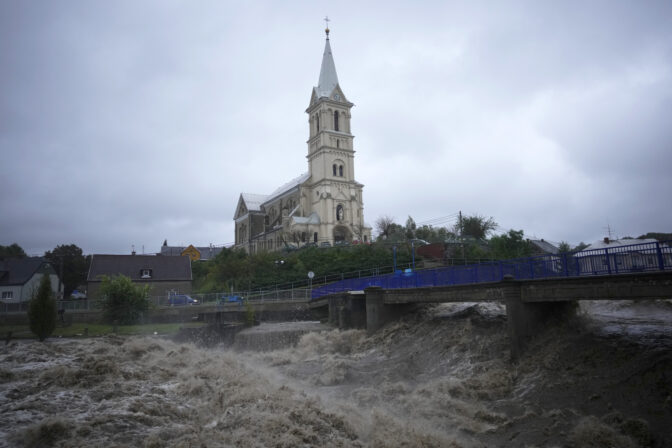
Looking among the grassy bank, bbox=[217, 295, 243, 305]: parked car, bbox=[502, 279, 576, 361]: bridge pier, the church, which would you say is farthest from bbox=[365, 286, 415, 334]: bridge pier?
the church

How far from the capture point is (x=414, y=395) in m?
15.1

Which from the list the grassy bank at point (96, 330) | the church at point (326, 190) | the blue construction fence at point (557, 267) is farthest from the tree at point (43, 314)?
the church at point (326, 190)

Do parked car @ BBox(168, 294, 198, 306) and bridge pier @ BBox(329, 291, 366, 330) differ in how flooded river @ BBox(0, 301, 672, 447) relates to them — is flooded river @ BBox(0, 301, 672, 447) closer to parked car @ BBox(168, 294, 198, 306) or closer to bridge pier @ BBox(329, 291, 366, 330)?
bridge pier @ BBox(329, 291, 366, 330)

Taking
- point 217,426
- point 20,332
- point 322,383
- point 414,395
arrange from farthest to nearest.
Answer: point 20,332 < point 322,383 < point 414,395 < point 217,426

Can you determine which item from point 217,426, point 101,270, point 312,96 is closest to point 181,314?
point 101,270

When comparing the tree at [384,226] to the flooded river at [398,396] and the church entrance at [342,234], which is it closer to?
the church entrance at [342,234]

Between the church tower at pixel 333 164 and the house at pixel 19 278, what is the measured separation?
4032 centimetres

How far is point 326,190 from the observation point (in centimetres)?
7544

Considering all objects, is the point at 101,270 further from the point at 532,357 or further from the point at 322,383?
the point at 532,357

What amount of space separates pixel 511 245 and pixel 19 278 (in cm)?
6115

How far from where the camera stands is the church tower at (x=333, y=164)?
75375 millimetres

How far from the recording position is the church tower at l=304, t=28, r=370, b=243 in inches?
2968

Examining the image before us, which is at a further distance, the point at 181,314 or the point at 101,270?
the point at 101,270

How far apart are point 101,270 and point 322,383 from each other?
47.9 m
